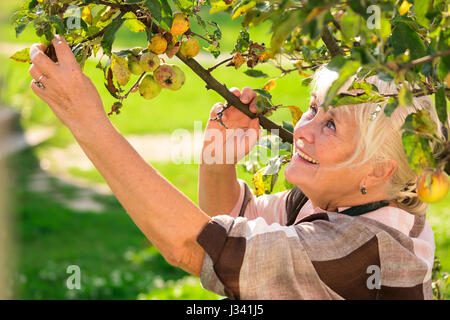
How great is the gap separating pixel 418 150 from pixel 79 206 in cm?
427

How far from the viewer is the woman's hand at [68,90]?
4.09 ft

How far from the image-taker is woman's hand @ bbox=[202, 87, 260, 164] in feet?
5.51

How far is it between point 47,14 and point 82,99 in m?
0.21

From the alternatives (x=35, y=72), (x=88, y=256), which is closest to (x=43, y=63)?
(x=35, y=72)

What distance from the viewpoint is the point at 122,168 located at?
4.03 ft

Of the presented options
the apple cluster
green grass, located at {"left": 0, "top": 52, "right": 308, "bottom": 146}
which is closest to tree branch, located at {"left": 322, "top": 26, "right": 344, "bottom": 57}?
the apple cluster

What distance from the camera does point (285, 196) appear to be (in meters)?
1.75

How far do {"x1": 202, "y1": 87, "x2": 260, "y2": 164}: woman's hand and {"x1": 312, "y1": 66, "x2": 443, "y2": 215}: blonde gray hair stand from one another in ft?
0.81

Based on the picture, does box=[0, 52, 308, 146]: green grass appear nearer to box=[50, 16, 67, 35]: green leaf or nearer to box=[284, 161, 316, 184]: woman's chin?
box=[284, 161, 316, 184]: woman's chin

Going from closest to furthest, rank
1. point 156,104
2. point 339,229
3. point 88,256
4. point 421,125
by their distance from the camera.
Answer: point 421,125
point 339,229
point 88,256
point 156,104

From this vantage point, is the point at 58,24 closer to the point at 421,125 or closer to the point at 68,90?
the point at 68,90
